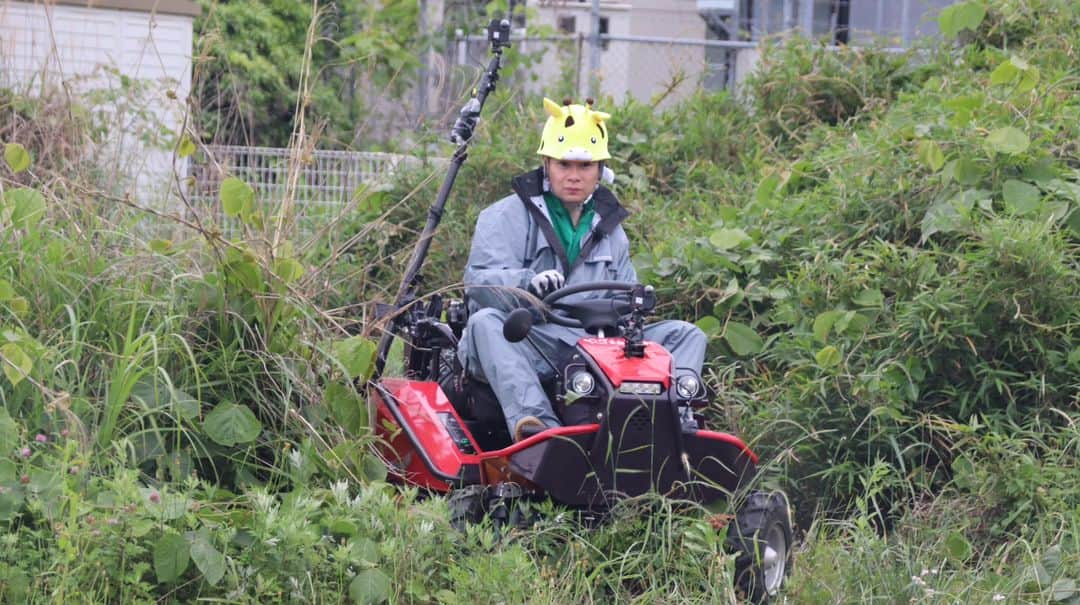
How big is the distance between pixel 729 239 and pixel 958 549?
2535mm

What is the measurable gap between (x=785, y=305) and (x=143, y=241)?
3.04 meters

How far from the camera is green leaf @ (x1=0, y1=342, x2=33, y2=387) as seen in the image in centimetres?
485

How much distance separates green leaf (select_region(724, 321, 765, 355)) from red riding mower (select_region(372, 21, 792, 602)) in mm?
1233

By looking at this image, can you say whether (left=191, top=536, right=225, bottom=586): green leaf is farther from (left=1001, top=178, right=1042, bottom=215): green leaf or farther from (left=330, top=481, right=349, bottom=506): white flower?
(left=1001, top=178, right=1042, bottom=215): green leaf

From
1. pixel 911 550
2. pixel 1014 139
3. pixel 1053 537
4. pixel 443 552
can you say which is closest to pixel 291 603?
pixel 443 552

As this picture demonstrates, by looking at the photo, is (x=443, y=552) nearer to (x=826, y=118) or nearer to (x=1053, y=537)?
(x=1053, y=537)

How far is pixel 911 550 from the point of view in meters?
5.62

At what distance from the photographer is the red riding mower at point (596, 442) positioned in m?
5.19

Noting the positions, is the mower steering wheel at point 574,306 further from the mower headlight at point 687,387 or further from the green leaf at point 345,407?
the green leaf at point 345,407

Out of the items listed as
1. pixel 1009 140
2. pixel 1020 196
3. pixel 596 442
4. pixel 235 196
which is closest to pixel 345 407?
pixel 235 196

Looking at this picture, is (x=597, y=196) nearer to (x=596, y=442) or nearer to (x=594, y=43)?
(x=596, y=442)

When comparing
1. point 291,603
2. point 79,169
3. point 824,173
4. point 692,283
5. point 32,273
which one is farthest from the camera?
point 824,173

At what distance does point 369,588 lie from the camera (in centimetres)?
468

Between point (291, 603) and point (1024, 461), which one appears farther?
point (1024, 461)
